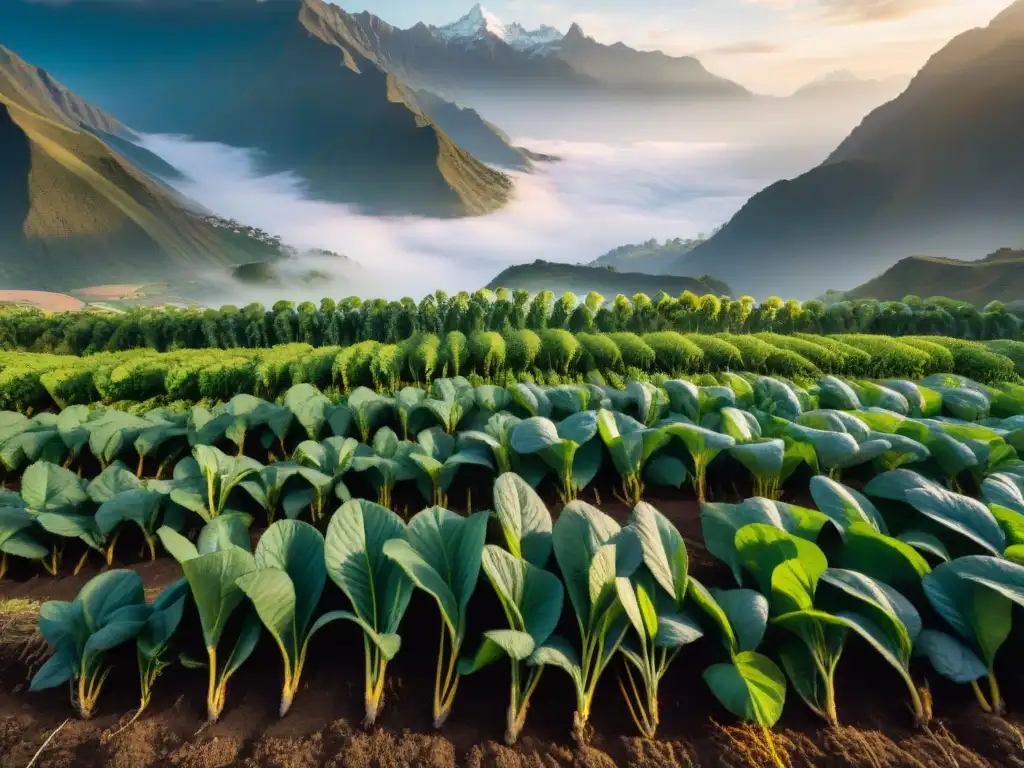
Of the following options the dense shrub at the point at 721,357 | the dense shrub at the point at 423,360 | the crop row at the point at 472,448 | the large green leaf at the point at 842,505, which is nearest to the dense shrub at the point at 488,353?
the dense shrub at the point at 423,360

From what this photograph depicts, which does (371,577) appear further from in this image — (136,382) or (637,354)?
(136,382)

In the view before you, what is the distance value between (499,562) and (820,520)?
98 centimetres

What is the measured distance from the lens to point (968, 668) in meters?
1.33

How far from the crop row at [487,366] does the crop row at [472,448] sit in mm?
1445

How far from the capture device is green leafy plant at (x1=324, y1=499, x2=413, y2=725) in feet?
4.36

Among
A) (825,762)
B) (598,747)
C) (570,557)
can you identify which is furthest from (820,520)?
(598,747)

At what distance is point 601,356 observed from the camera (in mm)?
5109

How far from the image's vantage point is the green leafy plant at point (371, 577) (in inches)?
52.4

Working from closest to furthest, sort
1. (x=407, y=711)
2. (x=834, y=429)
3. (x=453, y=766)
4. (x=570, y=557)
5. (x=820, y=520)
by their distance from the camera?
(x=453, y=766) → (x=407, y=711) → (x=570, y=557) → (x=820, y=520) → (x=834, y=429)

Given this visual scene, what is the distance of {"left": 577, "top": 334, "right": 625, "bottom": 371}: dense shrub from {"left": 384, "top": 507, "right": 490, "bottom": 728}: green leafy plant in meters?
3.65

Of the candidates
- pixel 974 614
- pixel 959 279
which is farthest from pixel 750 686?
pixel 959 279

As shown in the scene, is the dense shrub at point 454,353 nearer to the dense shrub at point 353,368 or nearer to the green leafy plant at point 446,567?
the dense shrub at point 353,368

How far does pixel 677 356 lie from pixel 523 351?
1.45 m

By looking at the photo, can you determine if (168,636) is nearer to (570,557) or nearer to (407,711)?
(407,711)
